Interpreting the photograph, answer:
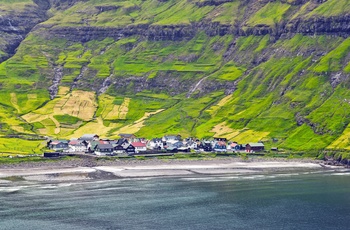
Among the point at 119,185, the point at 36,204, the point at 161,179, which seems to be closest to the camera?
the point at 36,204

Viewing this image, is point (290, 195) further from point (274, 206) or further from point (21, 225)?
point (21, 225)

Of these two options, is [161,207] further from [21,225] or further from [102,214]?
[21,225]

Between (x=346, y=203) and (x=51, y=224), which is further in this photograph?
(x=346, y=203)

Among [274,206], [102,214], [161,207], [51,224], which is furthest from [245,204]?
[51,224]

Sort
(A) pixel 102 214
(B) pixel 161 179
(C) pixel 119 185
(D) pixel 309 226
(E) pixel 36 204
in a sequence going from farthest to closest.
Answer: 1. (B) pixel 161 179
2. (C) pixel 119 185
3. (E) pixel 36 204
4. (A) pixel 102 214
5. (D) pixel 309 226

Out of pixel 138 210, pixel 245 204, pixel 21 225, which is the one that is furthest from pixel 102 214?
pixel 245 204

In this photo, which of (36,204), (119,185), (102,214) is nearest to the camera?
(102,214)

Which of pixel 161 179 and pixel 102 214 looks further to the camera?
pixel 161 179
